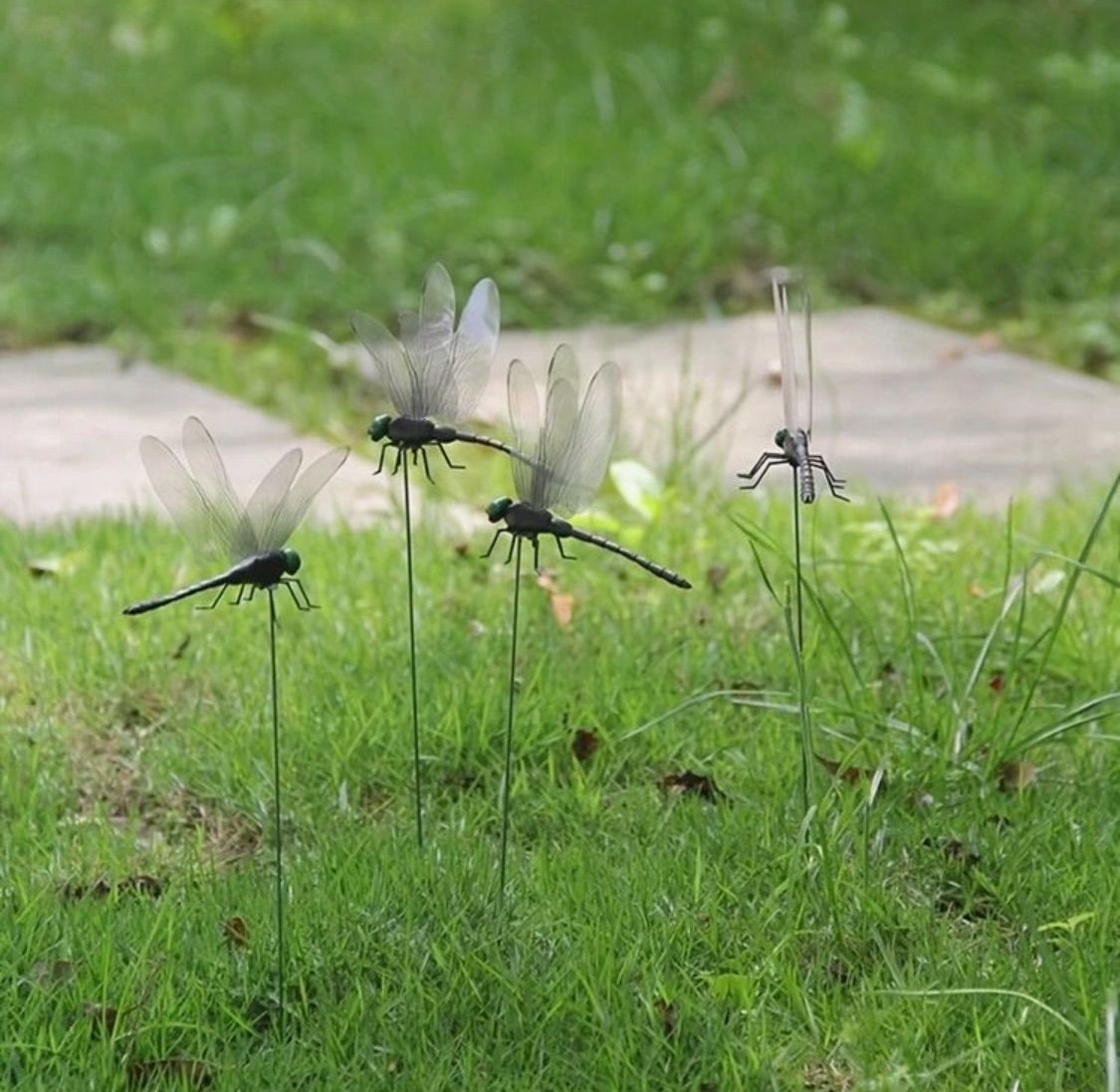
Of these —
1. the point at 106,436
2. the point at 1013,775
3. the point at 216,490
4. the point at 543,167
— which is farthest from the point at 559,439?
the point at 543,167

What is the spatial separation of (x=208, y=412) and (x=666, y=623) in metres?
1.68

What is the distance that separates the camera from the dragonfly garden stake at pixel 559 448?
231cm

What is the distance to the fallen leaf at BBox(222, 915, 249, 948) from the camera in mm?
2441

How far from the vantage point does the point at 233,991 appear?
7.66 feet

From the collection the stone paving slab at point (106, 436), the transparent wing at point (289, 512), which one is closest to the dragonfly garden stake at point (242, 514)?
the transparent wing at point (289, 512)

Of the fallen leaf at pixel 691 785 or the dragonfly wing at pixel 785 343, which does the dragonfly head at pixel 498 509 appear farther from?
the fallen leaf at pixel 691 785

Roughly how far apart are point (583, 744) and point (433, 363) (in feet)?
2.49

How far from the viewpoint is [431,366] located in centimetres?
243

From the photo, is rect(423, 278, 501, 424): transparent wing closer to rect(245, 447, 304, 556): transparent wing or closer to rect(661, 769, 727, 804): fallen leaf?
rect(245, 447, 304, 556): transparent wing

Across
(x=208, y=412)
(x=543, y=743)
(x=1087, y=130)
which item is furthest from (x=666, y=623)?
(x=1087, y=130)

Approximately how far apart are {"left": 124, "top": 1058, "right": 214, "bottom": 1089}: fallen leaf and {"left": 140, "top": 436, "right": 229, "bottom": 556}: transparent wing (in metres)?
0.55

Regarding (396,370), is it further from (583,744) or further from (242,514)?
(583,744)

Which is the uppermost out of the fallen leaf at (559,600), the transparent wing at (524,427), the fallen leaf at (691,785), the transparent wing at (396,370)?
the transparent wing at (396,370)

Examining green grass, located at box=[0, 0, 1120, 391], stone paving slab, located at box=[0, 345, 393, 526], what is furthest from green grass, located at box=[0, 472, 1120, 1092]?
green grass, located at box=[0, 0, 1120, 391]
